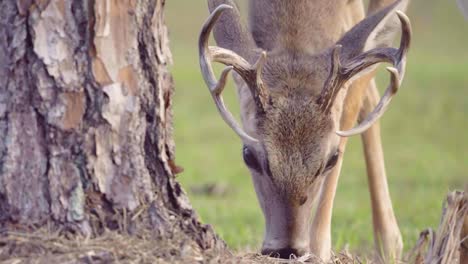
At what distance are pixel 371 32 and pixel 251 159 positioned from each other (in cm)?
107

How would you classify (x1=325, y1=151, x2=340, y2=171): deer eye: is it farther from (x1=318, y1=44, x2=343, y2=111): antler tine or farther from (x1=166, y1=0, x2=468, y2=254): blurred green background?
(x1=166, y1=0, x2=468, y2=254): blurred green background

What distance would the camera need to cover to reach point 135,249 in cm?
402

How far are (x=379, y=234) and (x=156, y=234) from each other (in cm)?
364

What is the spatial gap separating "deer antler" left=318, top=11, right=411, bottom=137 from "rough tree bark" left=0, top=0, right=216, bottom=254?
5.31 feet

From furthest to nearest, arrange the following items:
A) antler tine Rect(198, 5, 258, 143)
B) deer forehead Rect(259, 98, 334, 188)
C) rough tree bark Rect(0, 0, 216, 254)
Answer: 1. deer forehead Rect(259, 98, 334, 188)
2. antler tine Rect(198, 5, 258, 143)
3. rough tree bark Rect(0, 0, 216, 254)

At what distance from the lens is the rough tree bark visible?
159 inches

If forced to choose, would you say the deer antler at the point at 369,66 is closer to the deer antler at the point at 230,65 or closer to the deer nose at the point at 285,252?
the deer antler at the point at 230,65

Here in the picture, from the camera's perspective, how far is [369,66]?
5.91m

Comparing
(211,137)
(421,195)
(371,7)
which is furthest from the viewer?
(211,137)

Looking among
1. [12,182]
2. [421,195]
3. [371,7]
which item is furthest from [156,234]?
[421,195]

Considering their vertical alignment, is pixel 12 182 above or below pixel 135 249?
above

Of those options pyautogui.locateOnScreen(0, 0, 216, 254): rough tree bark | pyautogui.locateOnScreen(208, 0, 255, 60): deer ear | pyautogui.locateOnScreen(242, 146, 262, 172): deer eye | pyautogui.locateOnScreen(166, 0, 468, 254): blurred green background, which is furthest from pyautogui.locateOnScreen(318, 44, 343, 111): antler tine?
pyautogui.locateOnScreen(0, 0, 216, 254): rough tree bark

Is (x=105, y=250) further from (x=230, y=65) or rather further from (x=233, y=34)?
(x=233, y=34)

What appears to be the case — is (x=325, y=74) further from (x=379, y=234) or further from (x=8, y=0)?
(x=8, y=0)
